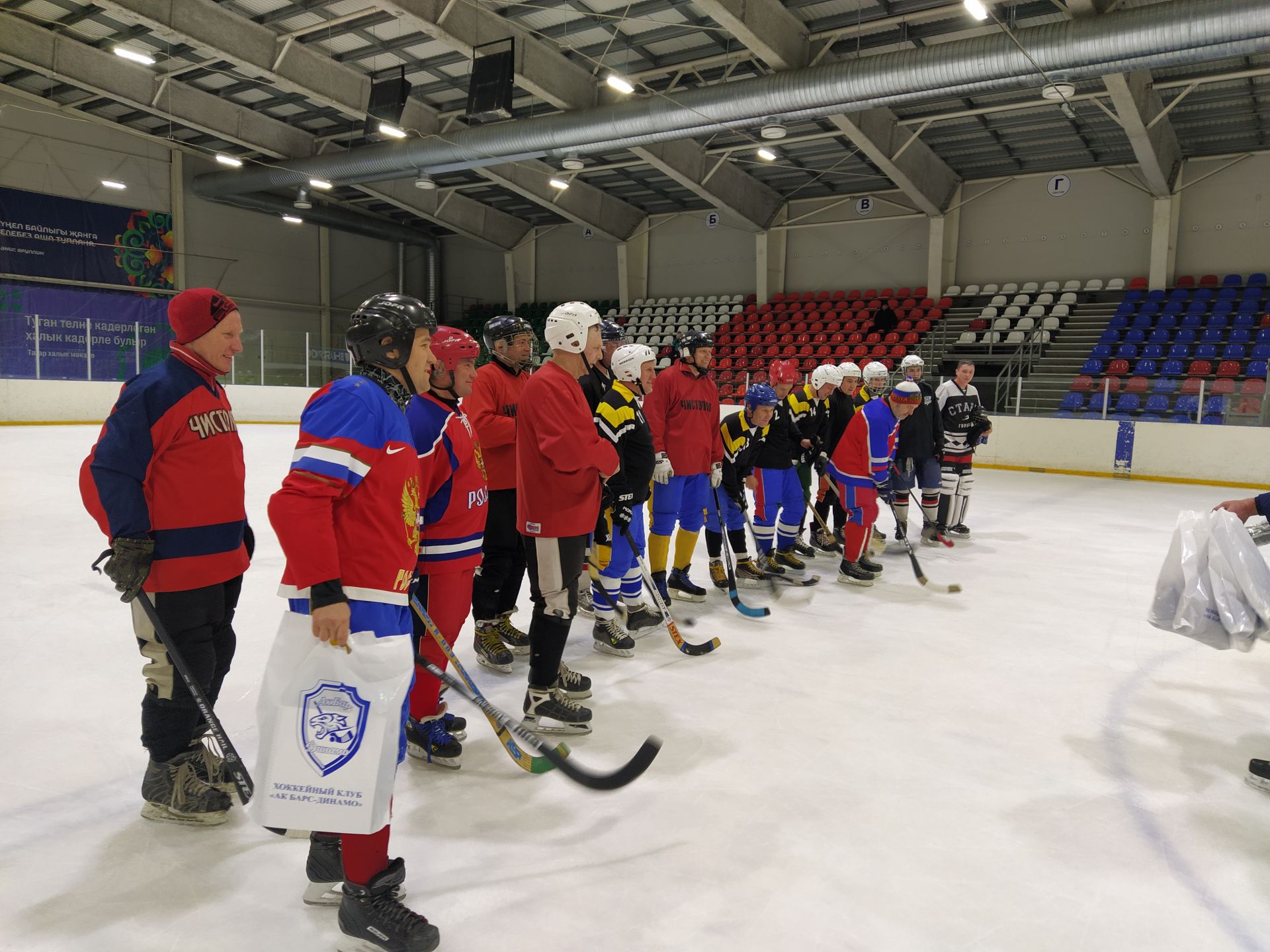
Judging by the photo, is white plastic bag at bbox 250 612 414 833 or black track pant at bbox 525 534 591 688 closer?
white plastic bag at bbox 250 612 414 833

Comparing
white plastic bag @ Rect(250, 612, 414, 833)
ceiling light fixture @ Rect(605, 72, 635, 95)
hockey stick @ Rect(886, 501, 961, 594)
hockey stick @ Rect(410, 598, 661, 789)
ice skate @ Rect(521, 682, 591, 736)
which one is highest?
ceiling light fixture @ Rect(605, 72, 635, 95)

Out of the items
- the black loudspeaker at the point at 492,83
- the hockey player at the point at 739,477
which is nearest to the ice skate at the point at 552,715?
the hockey player at the point at 739,477

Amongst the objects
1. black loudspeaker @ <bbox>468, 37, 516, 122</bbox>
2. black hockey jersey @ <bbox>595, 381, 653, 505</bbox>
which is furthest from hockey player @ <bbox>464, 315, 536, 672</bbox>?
black loudspeaker @ <bbox>468, 37, 516, 122</bbox>

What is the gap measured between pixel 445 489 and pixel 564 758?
1.08m

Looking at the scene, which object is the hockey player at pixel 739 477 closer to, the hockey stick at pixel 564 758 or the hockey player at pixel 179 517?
the hockey stick at pixel 564 758

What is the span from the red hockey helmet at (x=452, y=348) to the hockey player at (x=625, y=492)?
858 millimetres

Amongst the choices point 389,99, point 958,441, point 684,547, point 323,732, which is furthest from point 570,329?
point 389,99

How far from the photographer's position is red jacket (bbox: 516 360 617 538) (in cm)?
289

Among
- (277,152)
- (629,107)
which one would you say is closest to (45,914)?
(629,107)

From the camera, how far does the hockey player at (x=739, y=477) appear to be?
5078 millimetres

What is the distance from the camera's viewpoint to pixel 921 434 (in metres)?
6.86

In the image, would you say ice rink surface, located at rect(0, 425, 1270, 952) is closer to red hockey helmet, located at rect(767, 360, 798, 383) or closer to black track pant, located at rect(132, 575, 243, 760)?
black track pant, located at rect(132, 575, 243, 760)

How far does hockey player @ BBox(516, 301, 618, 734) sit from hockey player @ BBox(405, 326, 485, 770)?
25 cm

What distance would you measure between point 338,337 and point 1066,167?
1811 centimetres
